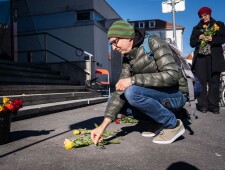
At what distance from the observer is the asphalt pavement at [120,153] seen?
2318 millimetres

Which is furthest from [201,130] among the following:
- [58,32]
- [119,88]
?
[58,32]

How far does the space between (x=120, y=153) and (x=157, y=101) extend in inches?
A: 29.5

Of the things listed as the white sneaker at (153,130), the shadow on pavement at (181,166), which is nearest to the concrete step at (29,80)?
the white sneaker at (153,130)

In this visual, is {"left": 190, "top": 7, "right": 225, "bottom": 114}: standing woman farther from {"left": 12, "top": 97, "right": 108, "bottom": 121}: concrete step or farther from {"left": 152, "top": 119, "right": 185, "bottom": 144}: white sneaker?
{"left": 12, "top": 97, "right": 108, "bottom": 121}: concrete step

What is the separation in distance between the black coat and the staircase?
3.60m

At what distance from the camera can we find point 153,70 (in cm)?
289

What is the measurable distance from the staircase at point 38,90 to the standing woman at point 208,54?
3511mm

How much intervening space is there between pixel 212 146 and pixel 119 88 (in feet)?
4.24

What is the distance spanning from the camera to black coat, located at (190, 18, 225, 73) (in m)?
5.42

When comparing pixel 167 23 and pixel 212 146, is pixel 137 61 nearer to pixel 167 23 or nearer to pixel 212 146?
pixel 212 146

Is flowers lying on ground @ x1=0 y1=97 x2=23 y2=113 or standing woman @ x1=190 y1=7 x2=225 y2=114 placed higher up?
standing woman @ x1=190 y1=7 x2=225 y2=114

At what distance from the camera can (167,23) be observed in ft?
183

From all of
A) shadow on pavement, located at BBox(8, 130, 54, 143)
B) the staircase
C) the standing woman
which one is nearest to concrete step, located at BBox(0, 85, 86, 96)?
the staircase

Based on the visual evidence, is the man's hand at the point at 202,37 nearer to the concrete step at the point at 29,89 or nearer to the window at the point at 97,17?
the concrete step at the point at 29,89
